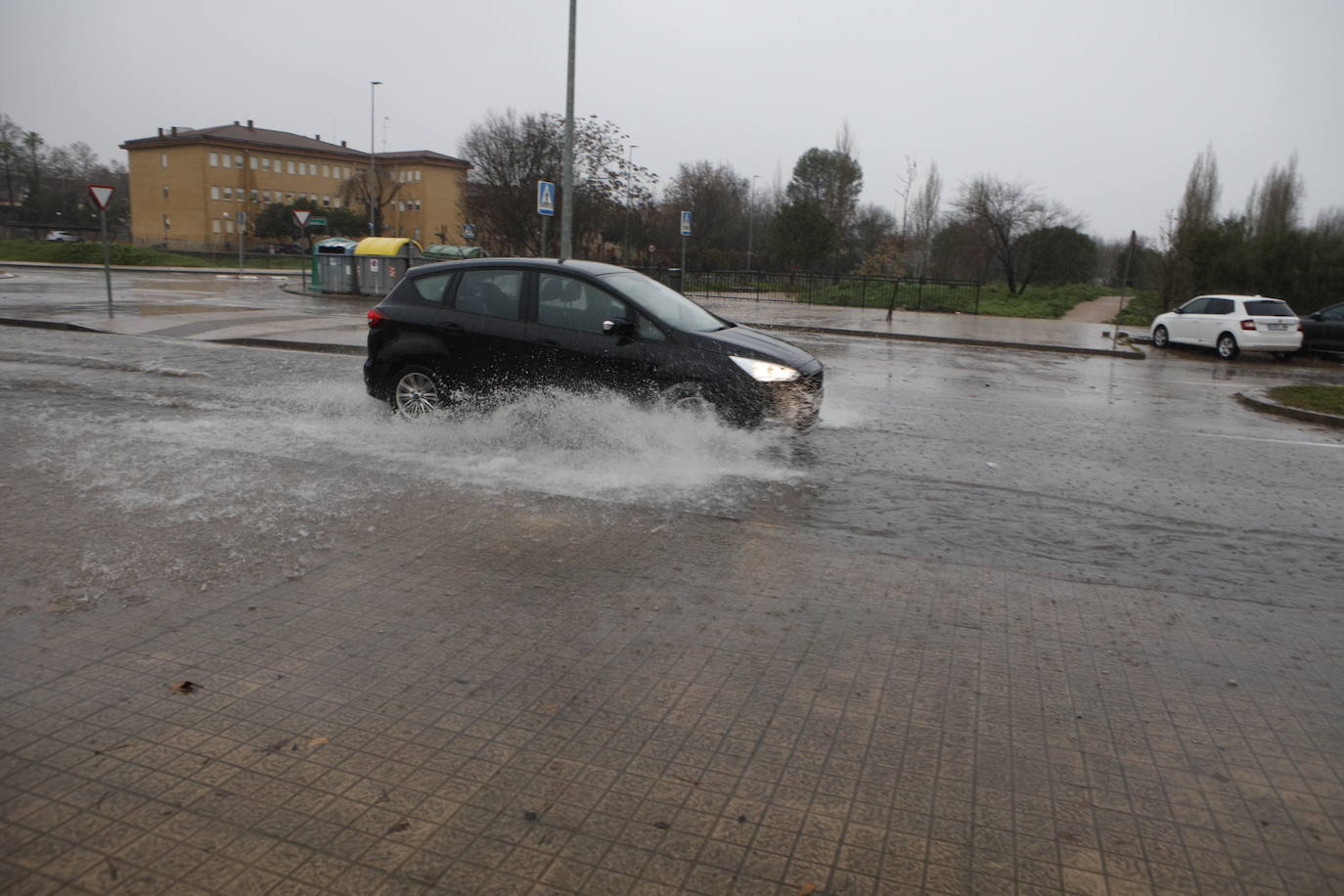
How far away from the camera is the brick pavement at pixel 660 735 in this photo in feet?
9.09

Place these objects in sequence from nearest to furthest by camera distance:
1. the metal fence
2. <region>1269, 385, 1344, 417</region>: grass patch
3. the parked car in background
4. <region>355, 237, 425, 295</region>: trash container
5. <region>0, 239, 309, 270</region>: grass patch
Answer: <region>1269, 385, 1344, 417</region>: grass patch
the parked car in background
<region>355, 237, 425, 295</region>: trash container
the metal fence
<region>0, 239, 309, 270</region>: grass patch

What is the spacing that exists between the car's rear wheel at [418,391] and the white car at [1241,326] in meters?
20.2

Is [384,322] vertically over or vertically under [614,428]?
over

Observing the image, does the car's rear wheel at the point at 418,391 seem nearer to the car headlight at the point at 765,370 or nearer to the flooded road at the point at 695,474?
the flooded road at the point at 695,474

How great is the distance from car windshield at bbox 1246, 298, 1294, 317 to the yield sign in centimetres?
2521

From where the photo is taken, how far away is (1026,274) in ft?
155

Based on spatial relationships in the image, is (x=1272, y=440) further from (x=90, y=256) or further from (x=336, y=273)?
(x=90, y=256)

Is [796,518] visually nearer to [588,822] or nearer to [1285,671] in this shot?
[1285,671]

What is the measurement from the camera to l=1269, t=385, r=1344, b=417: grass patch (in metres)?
13.1

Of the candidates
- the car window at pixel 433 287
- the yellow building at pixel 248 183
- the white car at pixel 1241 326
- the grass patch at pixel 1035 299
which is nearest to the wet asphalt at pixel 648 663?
the car window at pixel 433 287

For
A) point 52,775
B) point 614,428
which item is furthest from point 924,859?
point 614,428

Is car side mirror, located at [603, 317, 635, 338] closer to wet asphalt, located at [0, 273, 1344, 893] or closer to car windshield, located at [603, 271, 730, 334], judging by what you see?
car windshield, located at [603, 271, 730, 334]

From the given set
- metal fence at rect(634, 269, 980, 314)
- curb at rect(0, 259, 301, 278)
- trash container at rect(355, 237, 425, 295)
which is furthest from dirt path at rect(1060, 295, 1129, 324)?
curb at rect(0, 259, 301, 278)

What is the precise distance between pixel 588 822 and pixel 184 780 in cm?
131
